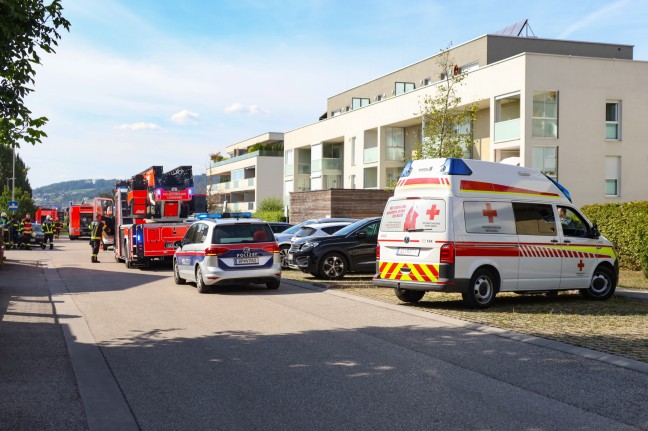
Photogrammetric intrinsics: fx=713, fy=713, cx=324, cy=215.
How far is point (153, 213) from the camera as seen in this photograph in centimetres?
2452

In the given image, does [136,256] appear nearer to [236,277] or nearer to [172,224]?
[172,224]

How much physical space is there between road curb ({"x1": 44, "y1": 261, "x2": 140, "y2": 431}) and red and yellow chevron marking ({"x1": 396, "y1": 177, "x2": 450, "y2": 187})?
20.2ft

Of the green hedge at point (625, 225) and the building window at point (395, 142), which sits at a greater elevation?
the building window at point (395, 142)

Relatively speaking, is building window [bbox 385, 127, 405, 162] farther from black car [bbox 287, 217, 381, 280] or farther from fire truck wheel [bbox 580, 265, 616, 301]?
fire truck wheel [bbox 580, 265, 616, 301]

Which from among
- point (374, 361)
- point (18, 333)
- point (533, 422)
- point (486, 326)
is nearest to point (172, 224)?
point (18, 333)

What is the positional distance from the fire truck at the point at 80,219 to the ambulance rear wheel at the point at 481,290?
51319 mm

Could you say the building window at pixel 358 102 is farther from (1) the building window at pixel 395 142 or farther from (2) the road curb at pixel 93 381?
(2) the road curb at pixel 93 381

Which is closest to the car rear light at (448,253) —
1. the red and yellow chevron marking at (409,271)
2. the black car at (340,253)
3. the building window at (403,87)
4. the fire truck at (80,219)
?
the red and yellow chevron marking at (409,271)

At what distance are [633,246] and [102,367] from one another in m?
17.2

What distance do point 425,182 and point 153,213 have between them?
45.8 feet

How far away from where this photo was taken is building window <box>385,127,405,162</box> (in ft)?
144

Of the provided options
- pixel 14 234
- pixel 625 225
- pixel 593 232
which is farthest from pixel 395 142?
pixel 593 232

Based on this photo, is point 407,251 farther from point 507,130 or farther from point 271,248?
point 507,130

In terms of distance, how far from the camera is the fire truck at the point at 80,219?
5928 centimetres
